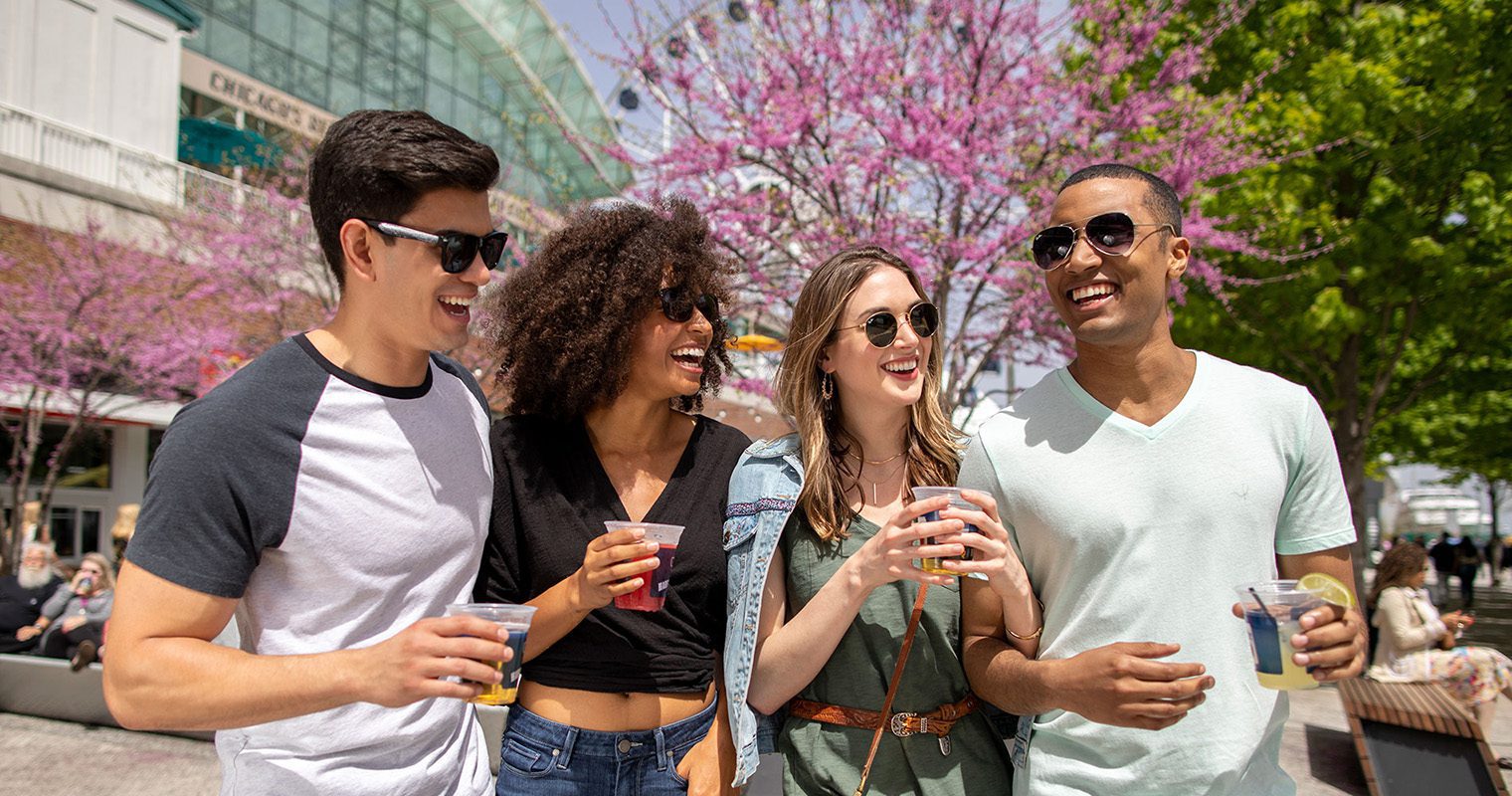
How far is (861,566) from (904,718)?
0.45 m

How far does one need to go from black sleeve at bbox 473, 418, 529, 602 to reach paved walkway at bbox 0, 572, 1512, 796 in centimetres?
512

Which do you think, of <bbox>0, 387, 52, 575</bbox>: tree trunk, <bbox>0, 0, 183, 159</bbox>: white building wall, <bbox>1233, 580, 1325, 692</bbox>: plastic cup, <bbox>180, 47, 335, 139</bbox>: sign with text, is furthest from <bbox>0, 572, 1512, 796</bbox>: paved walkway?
<bbox>180, 47, 335, 139</bbox>: sign with text

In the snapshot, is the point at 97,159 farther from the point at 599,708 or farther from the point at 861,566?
the point at 861,566

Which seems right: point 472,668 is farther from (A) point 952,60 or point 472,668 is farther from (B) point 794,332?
(A) point 952,60

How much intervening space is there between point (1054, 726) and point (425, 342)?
5.52 feet

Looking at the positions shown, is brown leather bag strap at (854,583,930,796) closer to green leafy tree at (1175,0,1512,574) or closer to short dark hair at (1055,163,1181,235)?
short dark hair at (1055,163,1181,235)

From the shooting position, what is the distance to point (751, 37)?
8.32m

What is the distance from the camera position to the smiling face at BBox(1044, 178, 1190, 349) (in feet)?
7.66

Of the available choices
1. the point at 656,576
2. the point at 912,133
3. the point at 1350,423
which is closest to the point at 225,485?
the point at 656,576

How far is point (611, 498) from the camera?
269 centimetres

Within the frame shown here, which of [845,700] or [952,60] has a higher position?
[952,60]

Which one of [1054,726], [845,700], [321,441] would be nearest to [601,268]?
[321,441]

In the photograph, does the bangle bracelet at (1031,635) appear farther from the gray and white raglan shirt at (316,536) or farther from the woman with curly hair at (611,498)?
the gray and white raglan shirt at (316,536)

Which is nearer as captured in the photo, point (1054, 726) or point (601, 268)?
point (1054, 726)
